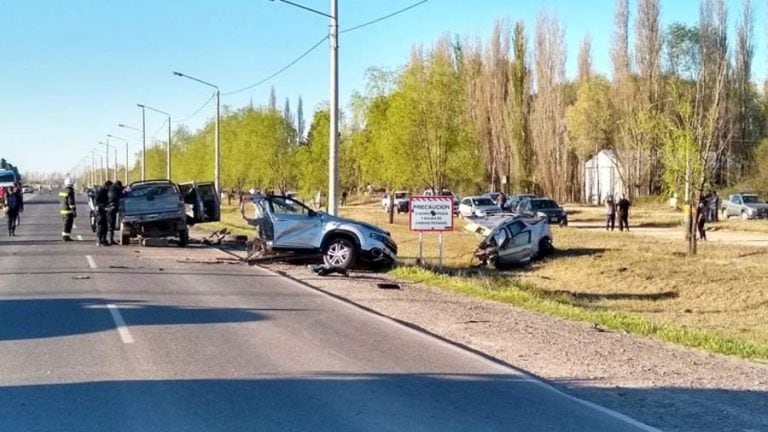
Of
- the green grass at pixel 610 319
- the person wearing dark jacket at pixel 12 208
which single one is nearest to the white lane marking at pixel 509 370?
the green grass at pixel 610 319

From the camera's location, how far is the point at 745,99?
6906cm

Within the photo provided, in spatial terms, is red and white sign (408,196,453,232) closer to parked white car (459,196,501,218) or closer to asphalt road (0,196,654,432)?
asphalt road (0,196,654,432)

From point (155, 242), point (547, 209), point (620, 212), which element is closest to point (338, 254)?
point (155, 242)

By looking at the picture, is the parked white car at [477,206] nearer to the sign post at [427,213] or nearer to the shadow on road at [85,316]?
the sign post at [427,213]

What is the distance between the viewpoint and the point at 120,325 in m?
11.5

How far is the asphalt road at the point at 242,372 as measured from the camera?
6879mm

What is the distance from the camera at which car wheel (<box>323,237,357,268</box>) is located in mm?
20078

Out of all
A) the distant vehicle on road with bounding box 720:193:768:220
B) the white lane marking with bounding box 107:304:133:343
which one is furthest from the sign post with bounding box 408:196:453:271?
the distant vehicle on road with bounding box 720:193:768:220

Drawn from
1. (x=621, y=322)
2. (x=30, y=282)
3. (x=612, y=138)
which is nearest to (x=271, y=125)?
(x=612, y=138)

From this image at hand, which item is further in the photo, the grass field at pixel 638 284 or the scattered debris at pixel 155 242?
the scattered debris at pixel 155 242

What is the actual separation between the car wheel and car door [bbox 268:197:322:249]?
412 millimetres

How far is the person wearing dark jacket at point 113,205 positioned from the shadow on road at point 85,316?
43.4 feet

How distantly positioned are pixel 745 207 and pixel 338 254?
40.4 m

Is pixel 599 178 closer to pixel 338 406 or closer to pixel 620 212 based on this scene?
pixel 620 212
